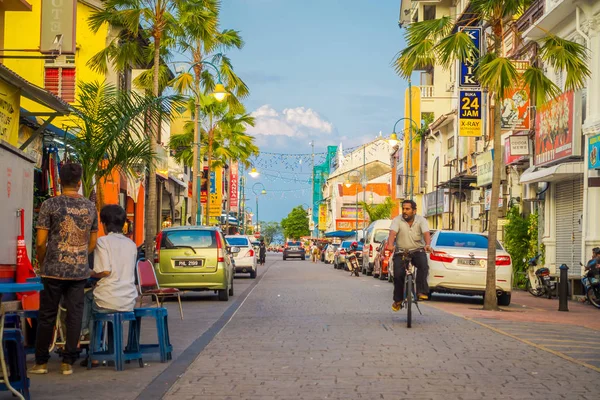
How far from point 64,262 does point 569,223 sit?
71.2 feet

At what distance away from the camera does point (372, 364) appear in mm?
10281

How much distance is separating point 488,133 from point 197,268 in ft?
74.1

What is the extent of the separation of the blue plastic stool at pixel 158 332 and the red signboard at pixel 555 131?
53.2 ft

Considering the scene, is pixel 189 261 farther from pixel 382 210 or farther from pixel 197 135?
pixel 382 210

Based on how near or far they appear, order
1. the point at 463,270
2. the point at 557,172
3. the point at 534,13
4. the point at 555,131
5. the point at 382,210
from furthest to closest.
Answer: the point at 382,210
the point at 534,13
the point at 555,131
the point at 557,172
the point at 463,270

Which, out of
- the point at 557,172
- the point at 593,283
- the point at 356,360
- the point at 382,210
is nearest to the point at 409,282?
the point at 356,360

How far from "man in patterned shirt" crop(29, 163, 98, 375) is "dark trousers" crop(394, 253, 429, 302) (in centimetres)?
674

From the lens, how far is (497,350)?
11.9 metres

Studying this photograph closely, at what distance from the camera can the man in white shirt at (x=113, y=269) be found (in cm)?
994

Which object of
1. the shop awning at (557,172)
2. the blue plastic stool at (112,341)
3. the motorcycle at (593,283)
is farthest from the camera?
the shop awning at (557,172)

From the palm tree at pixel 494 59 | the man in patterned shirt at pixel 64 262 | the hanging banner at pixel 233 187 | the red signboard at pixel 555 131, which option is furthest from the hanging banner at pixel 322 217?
the man in patterned shirt at pixel 64 262

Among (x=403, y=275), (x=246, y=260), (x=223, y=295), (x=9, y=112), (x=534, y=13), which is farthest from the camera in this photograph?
(x=246, y=260)

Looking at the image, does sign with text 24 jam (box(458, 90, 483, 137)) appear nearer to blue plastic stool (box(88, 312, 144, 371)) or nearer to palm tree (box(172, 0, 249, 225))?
palm tree (box(172, 0, 249, 225))

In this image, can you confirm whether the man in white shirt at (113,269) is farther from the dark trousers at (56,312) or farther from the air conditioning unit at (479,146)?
the air conditioning unit at (479,146)
